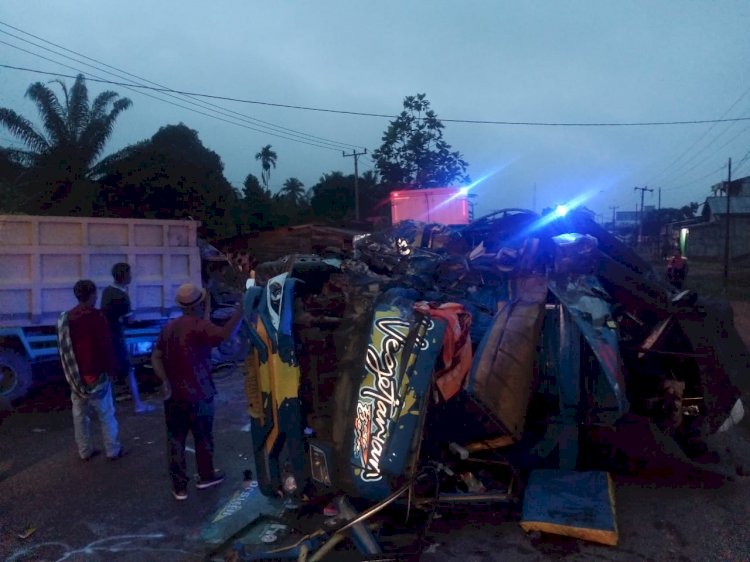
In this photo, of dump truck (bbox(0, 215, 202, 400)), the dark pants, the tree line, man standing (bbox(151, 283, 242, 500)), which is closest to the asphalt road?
the dark pants

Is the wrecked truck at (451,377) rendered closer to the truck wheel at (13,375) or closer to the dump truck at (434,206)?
the truck wheel at (13,375)

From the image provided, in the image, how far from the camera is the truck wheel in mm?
7277

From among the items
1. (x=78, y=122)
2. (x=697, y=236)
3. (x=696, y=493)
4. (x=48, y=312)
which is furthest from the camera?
(x=697, y=236)

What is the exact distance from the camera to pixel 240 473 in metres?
5.17

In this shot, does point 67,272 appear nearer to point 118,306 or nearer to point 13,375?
point 13,375

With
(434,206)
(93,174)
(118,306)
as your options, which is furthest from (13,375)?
(93,174)

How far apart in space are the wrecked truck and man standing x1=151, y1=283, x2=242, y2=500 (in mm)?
655

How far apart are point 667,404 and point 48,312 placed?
6.94m

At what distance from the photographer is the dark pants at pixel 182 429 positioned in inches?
183

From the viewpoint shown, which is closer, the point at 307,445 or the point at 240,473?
the point at 307,445

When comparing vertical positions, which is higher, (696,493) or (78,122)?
(78,122)

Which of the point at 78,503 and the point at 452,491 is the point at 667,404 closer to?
the point at 452,491

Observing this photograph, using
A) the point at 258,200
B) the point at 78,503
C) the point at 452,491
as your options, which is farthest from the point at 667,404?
the point at 258,200

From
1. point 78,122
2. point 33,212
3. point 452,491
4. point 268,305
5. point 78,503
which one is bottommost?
point 78,503
